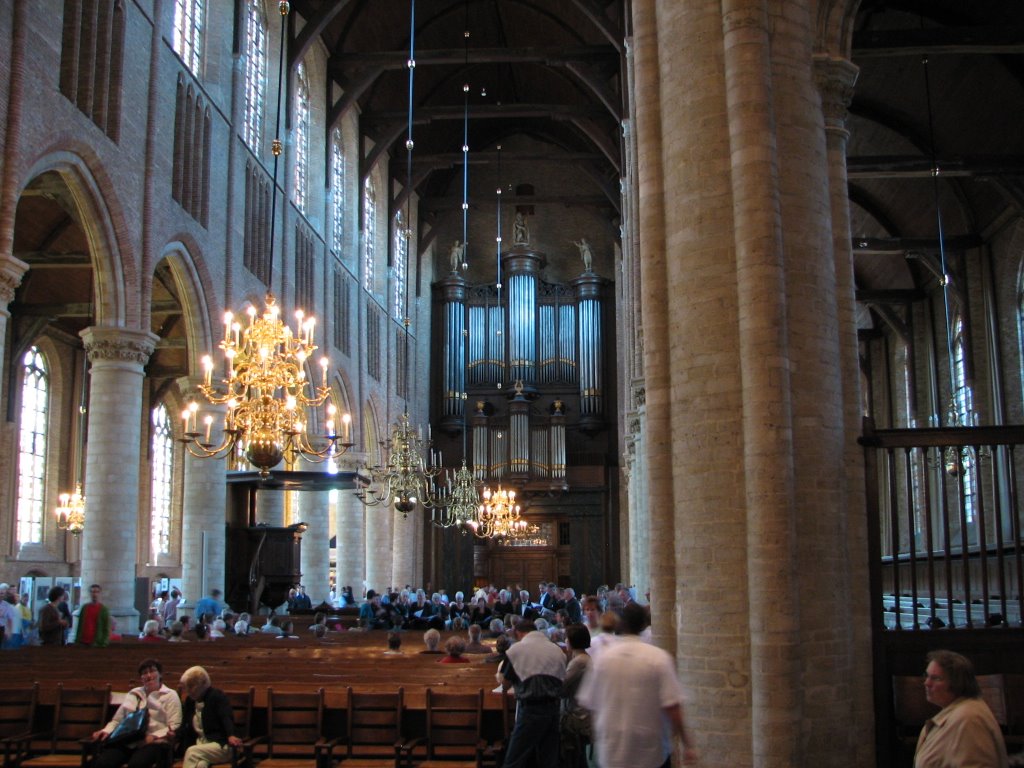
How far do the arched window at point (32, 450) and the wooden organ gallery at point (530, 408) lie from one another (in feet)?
42.7

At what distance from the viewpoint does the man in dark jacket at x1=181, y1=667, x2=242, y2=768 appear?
7.31 metres

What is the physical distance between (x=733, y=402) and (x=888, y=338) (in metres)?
23.2

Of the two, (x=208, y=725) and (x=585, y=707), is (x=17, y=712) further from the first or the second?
(x=585, y=707)

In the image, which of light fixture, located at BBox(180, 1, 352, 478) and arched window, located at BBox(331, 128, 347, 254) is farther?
arched window, located at BBox(331, 128, 347, 254)

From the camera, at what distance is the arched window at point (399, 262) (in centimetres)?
3275

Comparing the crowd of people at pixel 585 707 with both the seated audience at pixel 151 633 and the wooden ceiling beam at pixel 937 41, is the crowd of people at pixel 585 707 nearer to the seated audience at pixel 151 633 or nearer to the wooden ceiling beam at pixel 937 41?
the seated audience at pixel 151 633

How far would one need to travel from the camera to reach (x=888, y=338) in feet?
98.5

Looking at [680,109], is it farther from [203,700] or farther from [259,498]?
[259,498]

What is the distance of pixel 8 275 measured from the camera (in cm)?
1230

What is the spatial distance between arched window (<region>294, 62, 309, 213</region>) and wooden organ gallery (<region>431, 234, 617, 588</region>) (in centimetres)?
1005

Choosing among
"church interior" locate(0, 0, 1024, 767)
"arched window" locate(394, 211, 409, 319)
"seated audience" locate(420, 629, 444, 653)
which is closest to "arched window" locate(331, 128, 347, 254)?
"church interior" locate(0, 0, 1024, 767)

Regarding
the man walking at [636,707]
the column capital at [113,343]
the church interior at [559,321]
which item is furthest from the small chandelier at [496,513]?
the man walking at [636,707]

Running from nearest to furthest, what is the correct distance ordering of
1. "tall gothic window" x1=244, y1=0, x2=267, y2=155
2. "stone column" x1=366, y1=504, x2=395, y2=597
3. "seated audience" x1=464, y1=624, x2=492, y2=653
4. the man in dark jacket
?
the man in dark jacket < "seated audience" x1=464, y1=624, x2=492, y2=653 < "tall gothic window" x1=244, y1=0, x2=267, y2=155 < "stone column" x1=366, y1=504, x2=395, y2=597

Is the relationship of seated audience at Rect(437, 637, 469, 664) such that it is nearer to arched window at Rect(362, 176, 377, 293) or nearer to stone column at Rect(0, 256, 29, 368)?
stone column at Rect(0, 256, 29, 368)
